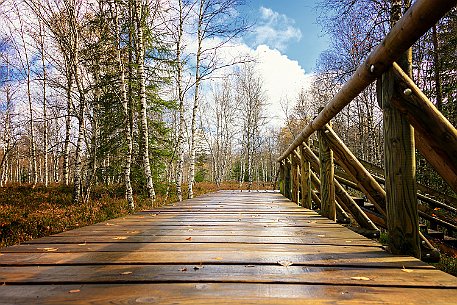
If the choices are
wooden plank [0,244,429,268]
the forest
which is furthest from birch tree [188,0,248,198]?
wooden plank [0,244,429,268]

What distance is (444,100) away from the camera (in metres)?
9.56

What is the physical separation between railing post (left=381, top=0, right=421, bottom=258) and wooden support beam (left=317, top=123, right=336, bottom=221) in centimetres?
139

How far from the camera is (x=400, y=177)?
4.94 feet

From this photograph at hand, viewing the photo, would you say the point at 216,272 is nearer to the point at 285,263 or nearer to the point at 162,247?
the point at 285,263

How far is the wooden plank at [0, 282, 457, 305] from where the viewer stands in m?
1.00

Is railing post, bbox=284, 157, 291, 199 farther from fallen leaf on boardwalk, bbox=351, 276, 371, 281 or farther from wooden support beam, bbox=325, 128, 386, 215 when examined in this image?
fallen leaf on boardwalk, bbox=351, 276, 371, 281

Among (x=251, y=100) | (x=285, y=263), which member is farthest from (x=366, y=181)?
(x=251, y=100)

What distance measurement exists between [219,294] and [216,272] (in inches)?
10.4

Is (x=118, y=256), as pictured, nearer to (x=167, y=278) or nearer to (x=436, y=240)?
(x=167, y=278)

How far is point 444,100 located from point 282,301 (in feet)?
36.6

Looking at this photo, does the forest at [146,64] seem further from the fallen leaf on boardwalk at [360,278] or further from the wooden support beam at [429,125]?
the fallen leaf on boardwalk at [360,278]

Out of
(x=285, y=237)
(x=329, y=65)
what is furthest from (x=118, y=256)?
(x=329, y=65)

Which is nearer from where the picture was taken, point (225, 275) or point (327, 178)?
point (225, 275)

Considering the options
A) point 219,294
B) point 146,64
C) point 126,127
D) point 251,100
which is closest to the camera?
point 219,294
